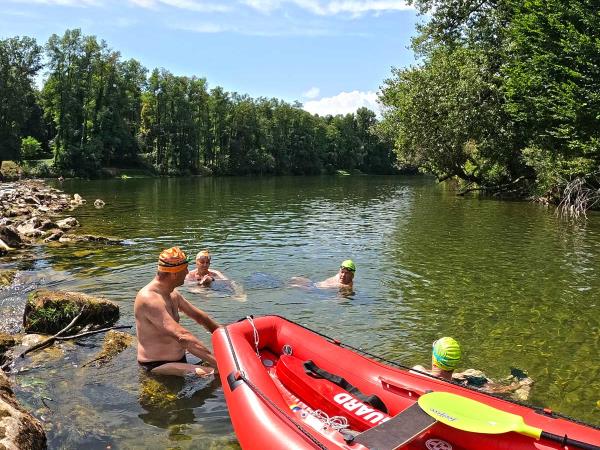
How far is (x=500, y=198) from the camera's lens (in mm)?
36062

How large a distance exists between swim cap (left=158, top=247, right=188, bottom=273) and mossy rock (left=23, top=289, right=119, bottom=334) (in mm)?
2912

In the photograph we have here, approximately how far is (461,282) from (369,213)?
52.8 ft

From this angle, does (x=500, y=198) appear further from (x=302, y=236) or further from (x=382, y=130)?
(x=302, y=236)

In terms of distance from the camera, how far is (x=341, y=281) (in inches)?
449

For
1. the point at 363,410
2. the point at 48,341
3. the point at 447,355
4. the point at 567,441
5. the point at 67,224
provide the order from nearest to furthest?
the point at 567,441
the point at 363,410
the point at 447,355
the point at 48,341
the point at 67,224

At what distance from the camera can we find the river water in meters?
5.91

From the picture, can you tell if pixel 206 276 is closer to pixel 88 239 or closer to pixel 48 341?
pixel 48 341

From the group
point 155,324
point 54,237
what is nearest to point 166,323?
point 155,324

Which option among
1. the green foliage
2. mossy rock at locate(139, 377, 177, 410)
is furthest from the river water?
the green foliage

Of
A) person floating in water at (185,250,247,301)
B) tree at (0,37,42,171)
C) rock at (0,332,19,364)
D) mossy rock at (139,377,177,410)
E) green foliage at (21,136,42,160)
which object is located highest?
tree at (0,37,42,171)

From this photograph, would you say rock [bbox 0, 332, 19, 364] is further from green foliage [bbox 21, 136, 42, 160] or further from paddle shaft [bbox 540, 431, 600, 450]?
green foliage [bbox 21, 136, 42, 160]

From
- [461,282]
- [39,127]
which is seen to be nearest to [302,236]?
[461,282]

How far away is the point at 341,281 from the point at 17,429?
7805mm

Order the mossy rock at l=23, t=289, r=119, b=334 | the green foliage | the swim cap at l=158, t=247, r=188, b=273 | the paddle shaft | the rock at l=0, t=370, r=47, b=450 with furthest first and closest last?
the green foliage, the mossy rock at l=23, t=289, r=119, b=334, the swim cap at l=158, t=247, r=188, b=273, the rock at l=0, t=370, r=47, b=450, the paddle shaft
